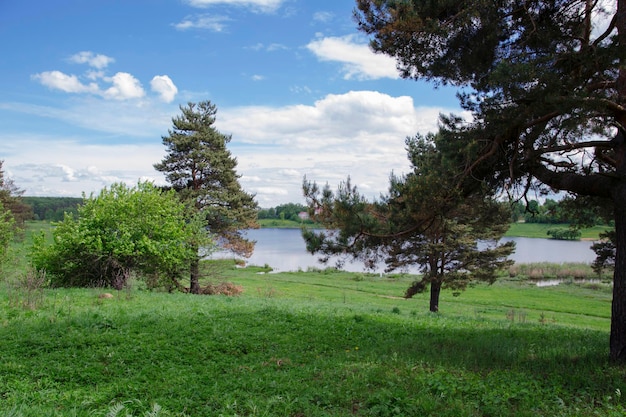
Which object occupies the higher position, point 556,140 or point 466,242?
point 556,140

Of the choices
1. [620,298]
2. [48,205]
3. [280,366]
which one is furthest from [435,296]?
[48,205]

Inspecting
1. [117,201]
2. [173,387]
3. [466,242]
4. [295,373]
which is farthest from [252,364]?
[466,242]

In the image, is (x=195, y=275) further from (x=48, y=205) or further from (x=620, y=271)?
(x=48, y=205)

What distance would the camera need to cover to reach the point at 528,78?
5.59 meters

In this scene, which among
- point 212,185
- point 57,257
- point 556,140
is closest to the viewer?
point 556,140

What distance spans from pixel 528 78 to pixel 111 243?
43.8 feet

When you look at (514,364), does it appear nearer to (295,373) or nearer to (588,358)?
(588,358)

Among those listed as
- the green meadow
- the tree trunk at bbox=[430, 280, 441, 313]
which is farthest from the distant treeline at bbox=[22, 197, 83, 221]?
the green meadow

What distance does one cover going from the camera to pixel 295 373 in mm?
5348

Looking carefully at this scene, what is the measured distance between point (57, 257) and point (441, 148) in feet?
43.4

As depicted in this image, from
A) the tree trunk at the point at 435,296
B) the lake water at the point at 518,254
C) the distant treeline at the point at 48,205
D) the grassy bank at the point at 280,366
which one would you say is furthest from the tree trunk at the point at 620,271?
the distant treeline at the point at 48,205

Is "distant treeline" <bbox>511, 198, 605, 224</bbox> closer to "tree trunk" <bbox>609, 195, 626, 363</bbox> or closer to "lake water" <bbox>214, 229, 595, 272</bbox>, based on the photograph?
"tree trunk" <bbox>609, 195, 626, 363</bbox>

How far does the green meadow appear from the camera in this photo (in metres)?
4.26

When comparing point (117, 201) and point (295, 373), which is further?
point (117, 201)
